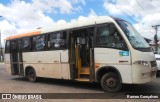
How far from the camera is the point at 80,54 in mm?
12344

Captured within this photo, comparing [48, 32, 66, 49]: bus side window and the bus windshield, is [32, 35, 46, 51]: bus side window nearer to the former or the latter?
[48, 32, 66, 49]: bus side window

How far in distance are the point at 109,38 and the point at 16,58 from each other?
748 cm

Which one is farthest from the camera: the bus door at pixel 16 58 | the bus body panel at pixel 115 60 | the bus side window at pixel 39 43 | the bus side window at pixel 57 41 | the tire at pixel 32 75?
the bus door at pixel 16 58

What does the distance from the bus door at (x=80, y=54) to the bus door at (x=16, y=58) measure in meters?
4.67

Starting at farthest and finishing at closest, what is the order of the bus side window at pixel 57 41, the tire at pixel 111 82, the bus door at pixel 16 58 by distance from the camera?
1. the bus door at pixel 16 58
2. the bus side window at pixel 57 41
3. the tire at pixel 111 82

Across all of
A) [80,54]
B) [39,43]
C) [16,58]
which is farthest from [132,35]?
[16,58]

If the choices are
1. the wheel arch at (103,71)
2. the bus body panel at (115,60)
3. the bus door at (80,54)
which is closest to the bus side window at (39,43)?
the bus door at (80,54)

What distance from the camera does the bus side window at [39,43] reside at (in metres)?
14.1

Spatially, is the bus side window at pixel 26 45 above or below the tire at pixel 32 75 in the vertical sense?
above

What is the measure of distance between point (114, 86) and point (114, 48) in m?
1.44

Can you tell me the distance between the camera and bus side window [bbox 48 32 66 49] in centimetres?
1279

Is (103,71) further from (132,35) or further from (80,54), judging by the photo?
(132,35)

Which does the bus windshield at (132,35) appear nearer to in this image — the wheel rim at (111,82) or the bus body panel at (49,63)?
the wheel rim at (111,82)

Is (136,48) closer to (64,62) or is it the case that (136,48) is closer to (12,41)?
(64,62)
